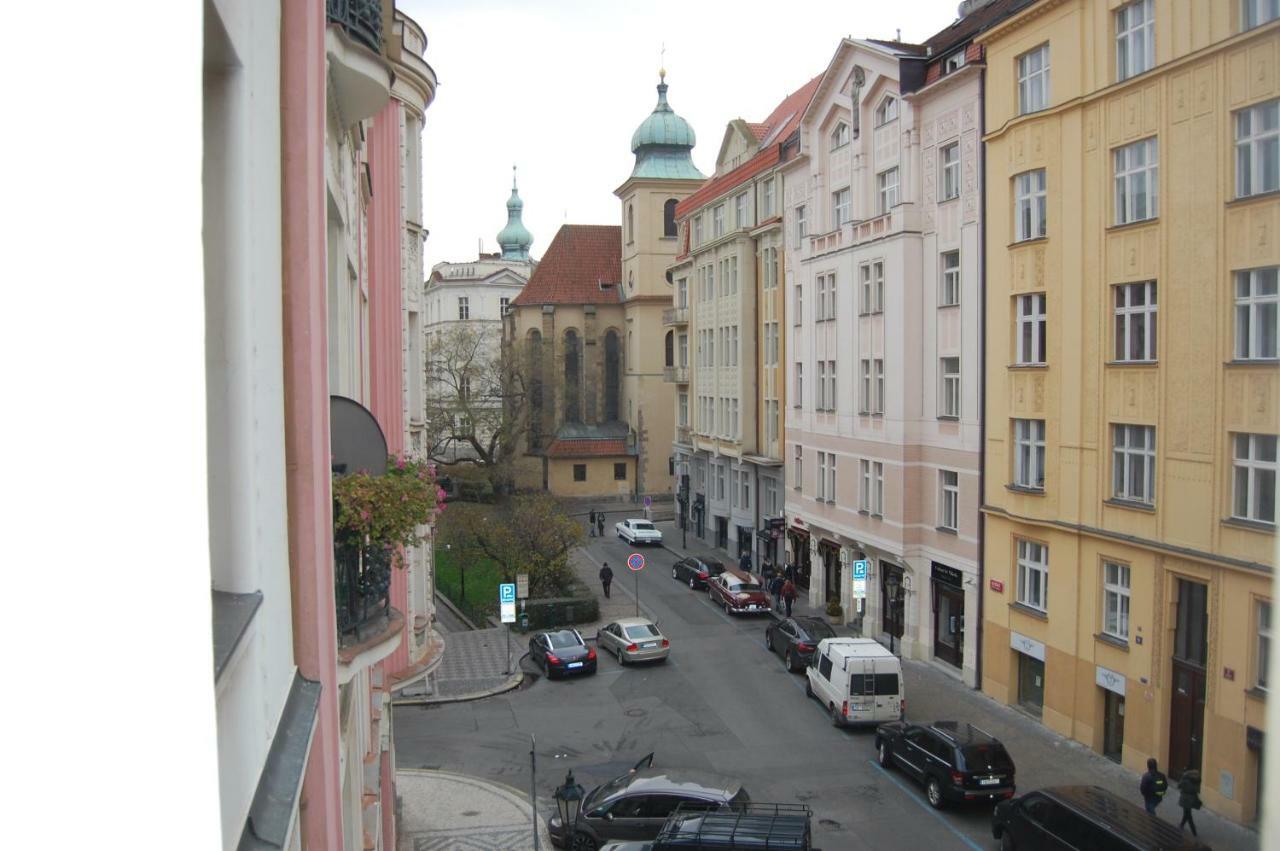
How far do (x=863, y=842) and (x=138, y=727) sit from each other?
1683cm

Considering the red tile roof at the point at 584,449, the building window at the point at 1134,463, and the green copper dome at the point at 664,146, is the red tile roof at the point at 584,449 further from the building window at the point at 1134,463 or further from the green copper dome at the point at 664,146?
the building window at the point at 1134,463

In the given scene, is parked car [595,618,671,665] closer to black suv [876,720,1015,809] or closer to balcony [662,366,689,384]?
black suv [876,720,1015,809]

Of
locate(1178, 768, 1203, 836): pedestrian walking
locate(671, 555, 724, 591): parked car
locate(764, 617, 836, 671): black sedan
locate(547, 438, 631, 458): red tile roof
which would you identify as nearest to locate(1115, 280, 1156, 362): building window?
locate(1178, 768, 1203, 836): pedestrian walking

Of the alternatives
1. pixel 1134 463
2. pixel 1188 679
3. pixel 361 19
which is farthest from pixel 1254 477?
pixel 361 19

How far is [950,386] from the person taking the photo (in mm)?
27047

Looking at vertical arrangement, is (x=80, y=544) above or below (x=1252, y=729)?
above

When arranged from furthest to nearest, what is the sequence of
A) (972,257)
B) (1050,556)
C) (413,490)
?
(972,257) → (1050,556) → (413,490)

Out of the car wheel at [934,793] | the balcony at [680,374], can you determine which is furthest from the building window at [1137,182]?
the balcony at [680,374]

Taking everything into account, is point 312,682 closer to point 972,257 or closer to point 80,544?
point 80,544

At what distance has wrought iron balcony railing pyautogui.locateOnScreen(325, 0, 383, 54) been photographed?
6938 millimetres

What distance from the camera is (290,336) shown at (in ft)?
13.5

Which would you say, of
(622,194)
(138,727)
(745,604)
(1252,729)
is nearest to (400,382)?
(1252,729)

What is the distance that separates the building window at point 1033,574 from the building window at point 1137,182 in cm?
701

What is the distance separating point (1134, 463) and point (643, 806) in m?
10.7
